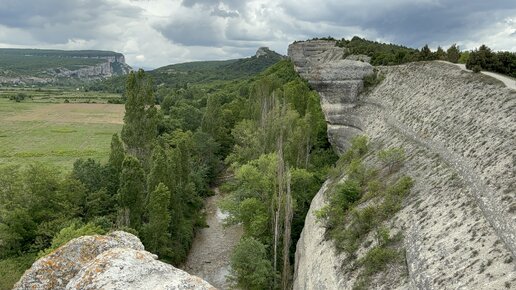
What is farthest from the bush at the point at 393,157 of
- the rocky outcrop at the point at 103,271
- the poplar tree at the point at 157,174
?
the rocky outcrop at the point at 103,271

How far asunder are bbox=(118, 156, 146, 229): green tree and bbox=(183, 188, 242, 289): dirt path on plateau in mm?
7305

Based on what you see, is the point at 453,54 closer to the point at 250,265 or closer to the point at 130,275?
the point at 250,265

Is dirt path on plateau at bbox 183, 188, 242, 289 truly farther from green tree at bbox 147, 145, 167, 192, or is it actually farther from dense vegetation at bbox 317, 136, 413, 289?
dense vegetation at bbox 317, 136, 413, 289

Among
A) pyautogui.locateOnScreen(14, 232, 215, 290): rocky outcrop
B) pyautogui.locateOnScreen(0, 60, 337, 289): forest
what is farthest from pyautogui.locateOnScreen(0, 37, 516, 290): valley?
pyautogui.locateOnScreen(0, 60, 337, 289): forest

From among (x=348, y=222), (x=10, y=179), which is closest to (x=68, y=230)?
(x=10, y=179)

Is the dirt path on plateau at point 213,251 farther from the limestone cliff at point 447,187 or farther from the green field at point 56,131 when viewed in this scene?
the green field at point 56,131

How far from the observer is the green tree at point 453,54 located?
131ft

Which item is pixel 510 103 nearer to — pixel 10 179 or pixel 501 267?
pixel 501 267

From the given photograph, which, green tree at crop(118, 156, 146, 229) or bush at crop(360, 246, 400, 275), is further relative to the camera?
green tree at crop(118, 156, 146, 229)

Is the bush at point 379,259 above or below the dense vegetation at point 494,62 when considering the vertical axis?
below

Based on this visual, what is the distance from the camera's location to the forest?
3158 centimetres

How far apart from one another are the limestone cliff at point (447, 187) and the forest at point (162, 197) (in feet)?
12.8

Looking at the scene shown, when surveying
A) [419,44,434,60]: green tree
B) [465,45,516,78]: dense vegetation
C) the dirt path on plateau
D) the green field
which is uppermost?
[419,44,434,60]: green tree

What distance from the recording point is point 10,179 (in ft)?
118
